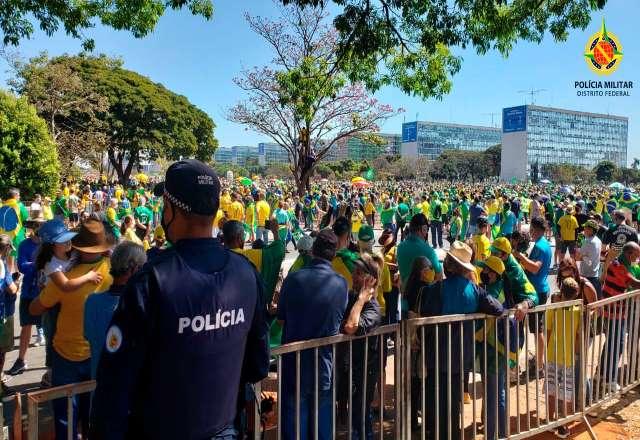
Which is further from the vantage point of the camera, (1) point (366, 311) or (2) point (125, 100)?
(2) point (125, 100)

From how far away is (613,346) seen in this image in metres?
4.91

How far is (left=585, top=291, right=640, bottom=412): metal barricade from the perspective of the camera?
4715mm

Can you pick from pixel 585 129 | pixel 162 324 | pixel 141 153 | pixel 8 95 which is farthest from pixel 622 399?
pixel 585 129

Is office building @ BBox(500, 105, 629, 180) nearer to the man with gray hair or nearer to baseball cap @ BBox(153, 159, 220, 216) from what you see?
the man with gray hair

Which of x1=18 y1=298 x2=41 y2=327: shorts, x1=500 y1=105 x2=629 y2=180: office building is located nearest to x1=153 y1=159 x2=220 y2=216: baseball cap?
x1=18 y1=298 x2=41 y2=327: shorts

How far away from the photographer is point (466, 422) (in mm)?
4707

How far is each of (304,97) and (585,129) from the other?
569 ft

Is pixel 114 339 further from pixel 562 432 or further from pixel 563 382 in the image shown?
pixel 562 432

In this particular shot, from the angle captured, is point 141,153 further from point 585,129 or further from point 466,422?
point 585,129

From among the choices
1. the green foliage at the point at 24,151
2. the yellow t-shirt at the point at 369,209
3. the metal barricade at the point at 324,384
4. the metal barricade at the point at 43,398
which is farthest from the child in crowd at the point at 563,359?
the green foliage at the point at 24,151

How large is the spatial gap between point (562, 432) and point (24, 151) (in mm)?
20463

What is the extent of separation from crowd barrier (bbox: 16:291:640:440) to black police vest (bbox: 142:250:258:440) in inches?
30.8

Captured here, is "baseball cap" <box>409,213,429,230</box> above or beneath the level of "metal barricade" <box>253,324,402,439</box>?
above

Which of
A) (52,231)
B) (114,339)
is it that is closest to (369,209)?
(52,231)
